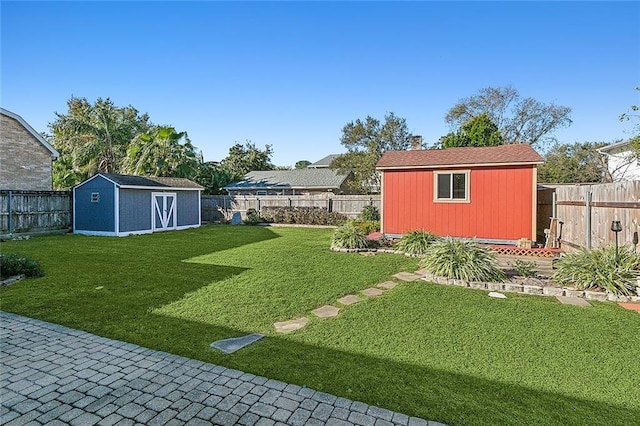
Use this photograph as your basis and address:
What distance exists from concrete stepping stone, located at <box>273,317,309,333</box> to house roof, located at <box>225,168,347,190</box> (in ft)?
69.6

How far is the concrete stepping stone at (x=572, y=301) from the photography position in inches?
196

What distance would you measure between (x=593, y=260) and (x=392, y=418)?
5.25 m

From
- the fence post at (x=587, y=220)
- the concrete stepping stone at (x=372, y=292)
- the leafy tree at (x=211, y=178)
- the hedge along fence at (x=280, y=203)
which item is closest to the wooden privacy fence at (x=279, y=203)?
the hedge along fence at (x=280, y=203)

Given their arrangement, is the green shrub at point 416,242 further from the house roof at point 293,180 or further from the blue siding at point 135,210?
the house roof at point 293,180

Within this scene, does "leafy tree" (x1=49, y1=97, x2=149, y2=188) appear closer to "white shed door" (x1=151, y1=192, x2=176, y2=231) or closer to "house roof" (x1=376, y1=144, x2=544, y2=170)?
"white shed door" (x1=151, y1=192, x2=176, y2=231)

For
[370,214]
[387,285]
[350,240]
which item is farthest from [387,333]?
[370,214]

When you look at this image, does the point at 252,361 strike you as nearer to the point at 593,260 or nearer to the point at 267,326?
the point at 267,326

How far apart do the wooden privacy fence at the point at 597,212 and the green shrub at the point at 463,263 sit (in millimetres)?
2124

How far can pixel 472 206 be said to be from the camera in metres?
10.7

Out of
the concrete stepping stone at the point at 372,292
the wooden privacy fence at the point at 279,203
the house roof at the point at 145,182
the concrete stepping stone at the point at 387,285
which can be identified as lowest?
the concrete stepping stone at the point at 372,292

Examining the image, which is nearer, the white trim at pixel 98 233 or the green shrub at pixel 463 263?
the green shrub at pixel 463 263

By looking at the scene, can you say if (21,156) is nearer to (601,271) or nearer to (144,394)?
(144,394)

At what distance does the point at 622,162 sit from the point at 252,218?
62.1ft

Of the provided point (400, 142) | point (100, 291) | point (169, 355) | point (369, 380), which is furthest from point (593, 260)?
point (400, 142)
